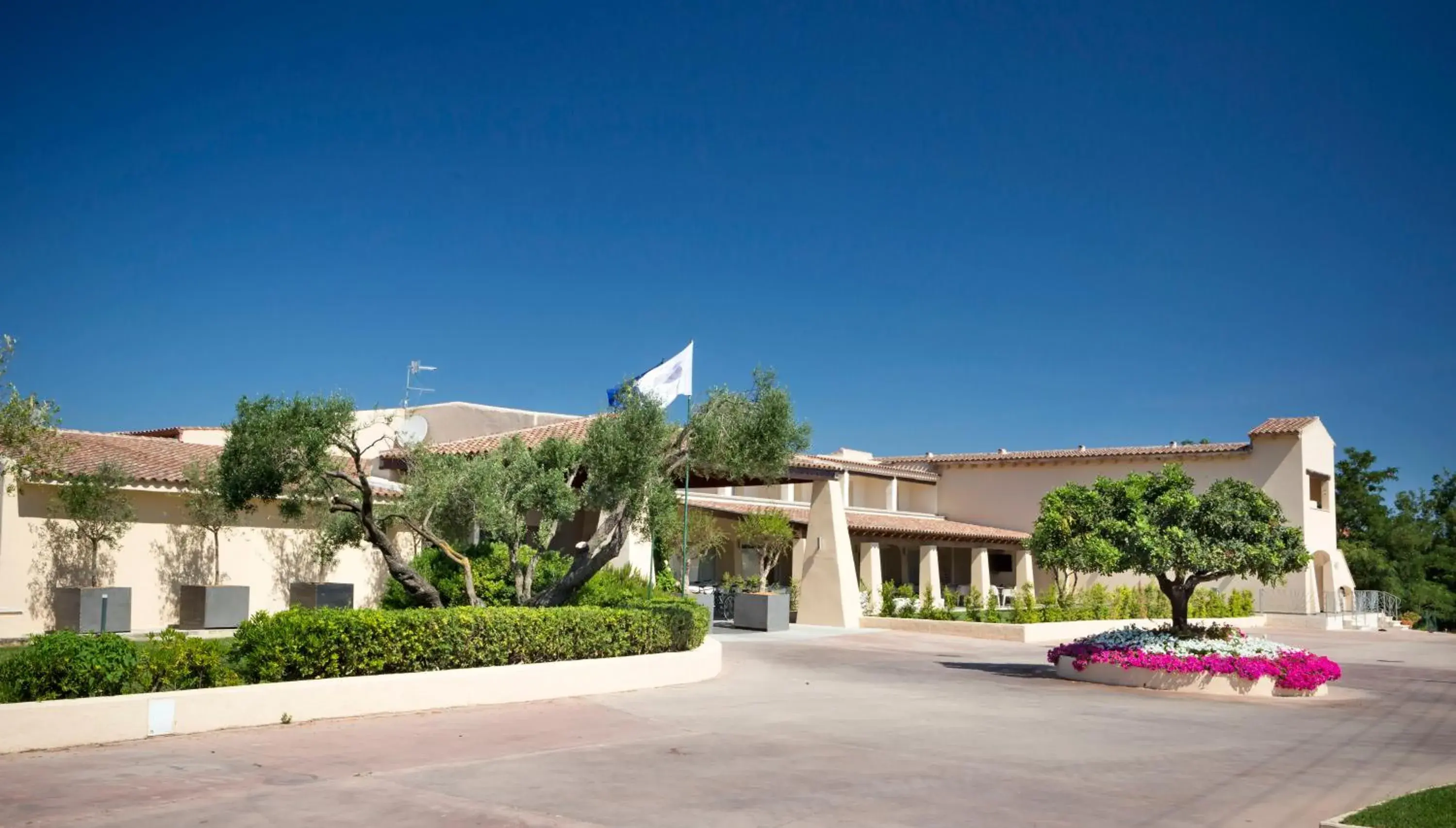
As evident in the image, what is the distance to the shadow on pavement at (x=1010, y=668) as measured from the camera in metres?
19.5

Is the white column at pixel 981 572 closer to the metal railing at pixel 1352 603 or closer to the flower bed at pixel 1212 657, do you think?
the metal railing at pixel 1352 603

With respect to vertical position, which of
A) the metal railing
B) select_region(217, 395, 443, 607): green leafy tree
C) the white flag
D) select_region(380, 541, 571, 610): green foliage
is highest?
the white flag

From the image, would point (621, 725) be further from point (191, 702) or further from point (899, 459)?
point (899, 459)

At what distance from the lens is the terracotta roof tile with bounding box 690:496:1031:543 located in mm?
33312

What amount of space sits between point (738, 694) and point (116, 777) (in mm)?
8133

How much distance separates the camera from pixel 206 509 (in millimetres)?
21828

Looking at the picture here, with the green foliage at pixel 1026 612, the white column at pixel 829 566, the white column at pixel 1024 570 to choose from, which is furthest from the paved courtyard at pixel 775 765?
the white column at pixel 1024 570

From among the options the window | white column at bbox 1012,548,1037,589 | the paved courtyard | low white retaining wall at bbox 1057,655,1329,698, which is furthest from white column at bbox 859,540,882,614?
the window

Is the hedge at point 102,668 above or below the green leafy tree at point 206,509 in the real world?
below

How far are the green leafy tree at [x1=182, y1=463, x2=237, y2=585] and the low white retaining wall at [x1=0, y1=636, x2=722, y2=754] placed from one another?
991 cm

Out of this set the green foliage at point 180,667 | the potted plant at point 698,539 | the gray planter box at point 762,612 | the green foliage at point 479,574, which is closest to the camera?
the green foliage at point 180,667

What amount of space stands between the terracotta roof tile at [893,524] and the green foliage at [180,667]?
20.1 metres

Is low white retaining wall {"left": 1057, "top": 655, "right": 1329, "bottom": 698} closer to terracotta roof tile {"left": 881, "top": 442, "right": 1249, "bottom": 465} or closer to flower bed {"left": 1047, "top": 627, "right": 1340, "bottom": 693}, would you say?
flower bed {"left": 1047, "top": 627, "right": 1340, "bottom": 693}

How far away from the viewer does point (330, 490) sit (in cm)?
1509
